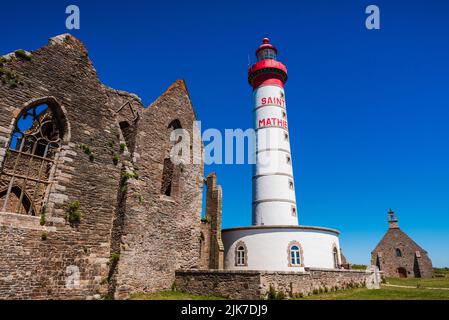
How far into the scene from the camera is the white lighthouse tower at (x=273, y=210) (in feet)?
64.4

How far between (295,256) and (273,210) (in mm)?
6124

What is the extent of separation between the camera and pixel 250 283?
42.7 feet

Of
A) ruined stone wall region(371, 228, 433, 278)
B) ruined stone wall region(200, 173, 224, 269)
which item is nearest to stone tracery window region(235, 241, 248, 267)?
ruined stone wall region(200, 173, 224, 269)

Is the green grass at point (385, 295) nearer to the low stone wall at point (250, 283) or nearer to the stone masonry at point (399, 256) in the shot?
the low stone wall at point (250, 283)

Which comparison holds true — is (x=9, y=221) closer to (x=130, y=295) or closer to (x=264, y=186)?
(x=130, y=295)

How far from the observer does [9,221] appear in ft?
32.2

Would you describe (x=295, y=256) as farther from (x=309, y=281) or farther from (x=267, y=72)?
(x=267, y=72)

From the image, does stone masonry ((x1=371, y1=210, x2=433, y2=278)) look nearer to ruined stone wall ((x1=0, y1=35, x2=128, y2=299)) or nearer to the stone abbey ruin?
the stone abbey ruin

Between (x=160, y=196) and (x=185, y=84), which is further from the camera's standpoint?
(x=185, y=84)

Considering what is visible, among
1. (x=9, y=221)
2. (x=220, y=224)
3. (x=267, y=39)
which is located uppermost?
(x=267, y=39)

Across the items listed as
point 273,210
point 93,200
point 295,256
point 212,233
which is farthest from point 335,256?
point 93,200

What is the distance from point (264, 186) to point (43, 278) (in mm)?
19092

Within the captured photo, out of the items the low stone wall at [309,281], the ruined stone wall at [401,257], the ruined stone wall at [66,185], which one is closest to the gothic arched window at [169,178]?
the ruined stone wall at [66,185]
